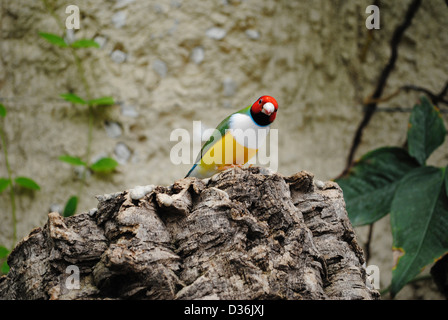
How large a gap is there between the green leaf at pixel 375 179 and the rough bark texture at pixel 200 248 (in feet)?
2.49

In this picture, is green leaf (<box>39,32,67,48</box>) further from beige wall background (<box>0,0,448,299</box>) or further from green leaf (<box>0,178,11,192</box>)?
green leaf (<box>0,178,11,192</box>)

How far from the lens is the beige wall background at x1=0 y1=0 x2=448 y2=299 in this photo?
195 cm

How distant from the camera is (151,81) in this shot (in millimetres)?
1979

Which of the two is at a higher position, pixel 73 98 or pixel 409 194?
pixel 73 98

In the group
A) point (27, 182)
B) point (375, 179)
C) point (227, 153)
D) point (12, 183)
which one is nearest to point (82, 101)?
point (27, 182)

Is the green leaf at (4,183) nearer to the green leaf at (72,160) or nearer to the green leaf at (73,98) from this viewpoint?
the green leaf at (72,160)

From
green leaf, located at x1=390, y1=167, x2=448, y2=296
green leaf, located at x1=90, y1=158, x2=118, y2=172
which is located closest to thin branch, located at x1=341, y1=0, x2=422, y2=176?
green leaf, located at x1=390, y1=167, x2=448, y2=296

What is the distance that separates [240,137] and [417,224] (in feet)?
2.75

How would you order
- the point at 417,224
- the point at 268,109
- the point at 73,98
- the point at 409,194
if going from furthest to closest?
the point at 73,98
the point at 409,194
the point at 417,224
the point at 268,109

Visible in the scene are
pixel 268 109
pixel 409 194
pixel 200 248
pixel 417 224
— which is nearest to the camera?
pixel 200 248

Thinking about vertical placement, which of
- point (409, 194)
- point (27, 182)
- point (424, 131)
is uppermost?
point (424, 131)

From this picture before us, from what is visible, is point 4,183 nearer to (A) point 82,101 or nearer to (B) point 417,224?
(A) point 82,101

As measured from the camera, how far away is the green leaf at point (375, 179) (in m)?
1.78
